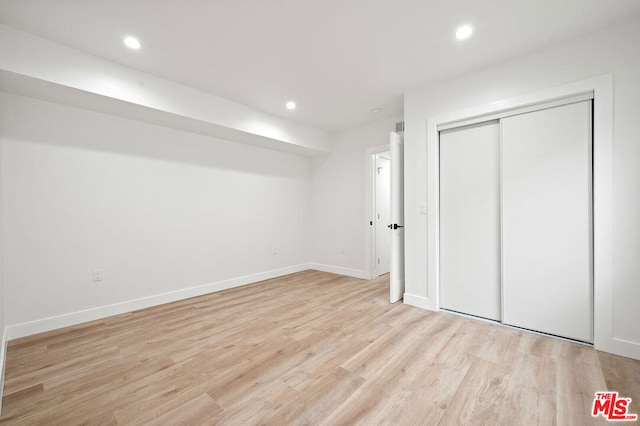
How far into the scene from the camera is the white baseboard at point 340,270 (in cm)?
464

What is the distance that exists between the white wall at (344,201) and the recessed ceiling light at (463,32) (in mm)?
1985

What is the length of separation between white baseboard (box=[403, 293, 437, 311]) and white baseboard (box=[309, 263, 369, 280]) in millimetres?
1299

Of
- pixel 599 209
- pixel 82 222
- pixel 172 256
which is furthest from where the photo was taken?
pixel 172 256

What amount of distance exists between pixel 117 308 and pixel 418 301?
11.5ft

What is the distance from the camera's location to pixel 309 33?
2.21 meters

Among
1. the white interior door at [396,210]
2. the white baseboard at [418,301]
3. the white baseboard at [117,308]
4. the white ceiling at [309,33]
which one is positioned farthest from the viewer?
the white interior door at [396,210]

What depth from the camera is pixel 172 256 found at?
354 centimetres

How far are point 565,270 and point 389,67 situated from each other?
8.22ft

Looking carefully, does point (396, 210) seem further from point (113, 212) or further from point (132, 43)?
point (113, 212)

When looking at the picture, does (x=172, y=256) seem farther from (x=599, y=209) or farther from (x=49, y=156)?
(x=599, y=209)

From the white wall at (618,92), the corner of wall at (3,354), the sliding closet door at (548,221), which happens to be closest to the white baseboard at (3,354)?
the corner of wall at (3,354)

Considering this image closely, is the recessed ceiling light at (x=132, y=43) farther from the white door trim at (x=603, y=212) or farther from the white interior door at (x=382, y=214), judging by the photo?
the white door trim at (x=603, y=212)

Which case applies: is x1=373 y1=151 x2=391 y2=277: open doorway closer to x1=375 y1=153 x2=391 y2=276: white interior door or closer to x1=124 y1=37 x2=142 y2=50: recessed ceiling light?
x1=375 y1=153 x2=391 y2=276: white interior door

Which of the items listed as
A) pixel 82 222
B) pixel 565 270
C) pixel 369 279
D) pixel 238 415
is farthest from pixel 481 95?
pixel 82 222
